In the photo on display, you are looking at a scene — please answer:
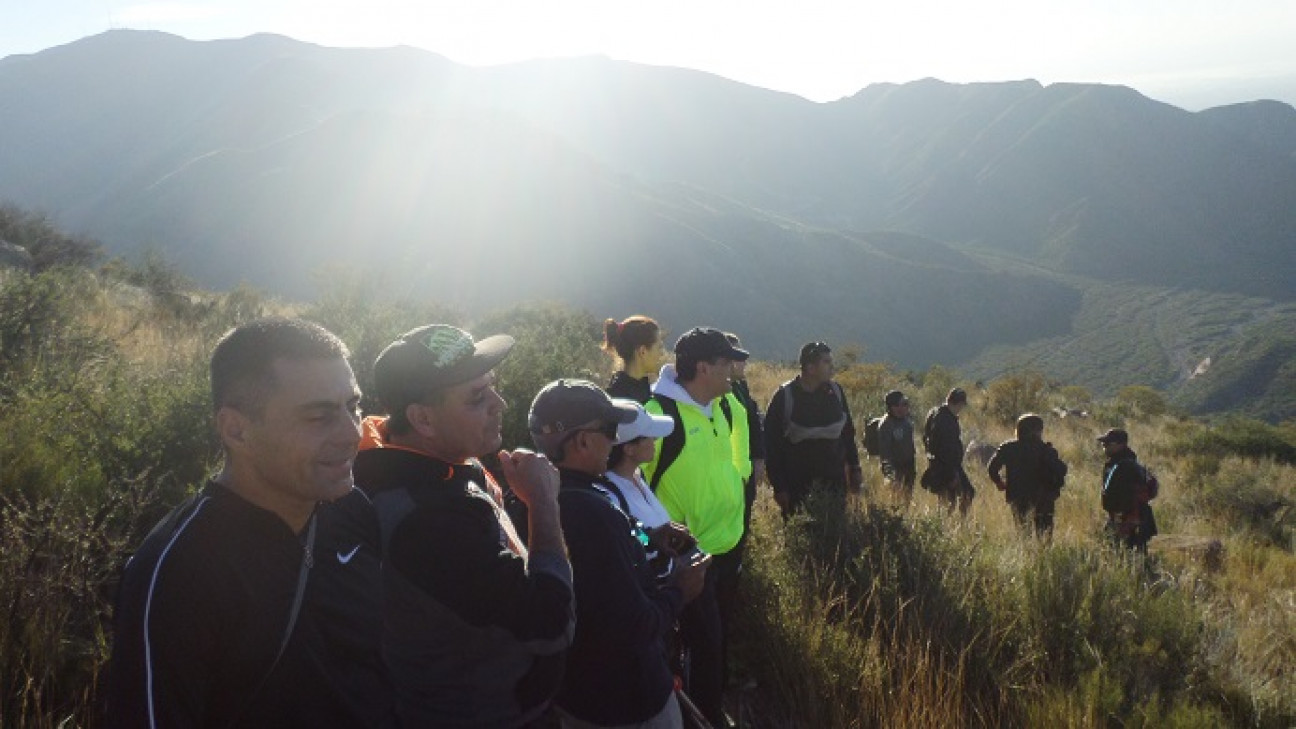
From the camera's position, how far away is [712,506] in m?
3.90

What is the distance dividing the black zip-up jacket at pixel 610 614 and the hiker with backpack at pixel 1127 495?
20.0 ft

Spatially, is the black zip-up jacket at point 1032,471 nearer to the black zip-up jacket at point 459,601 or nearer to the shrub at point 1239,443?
→ the black zip-up jacket at point 459,601

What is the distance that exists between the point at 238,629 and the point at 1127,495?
7651mm

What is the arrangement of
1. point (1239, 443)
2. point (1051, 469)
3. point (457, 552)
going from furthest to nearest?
1. point (1239, 443)
2. point (1051, 469)
3. point (457, 552)

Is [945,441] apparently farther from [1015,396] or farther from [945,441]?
[1015,396]

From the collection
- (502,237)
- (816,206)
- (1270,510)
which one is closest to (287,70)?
(502,237)

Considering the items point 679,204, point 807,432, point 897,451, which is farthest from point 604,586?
point 679,204

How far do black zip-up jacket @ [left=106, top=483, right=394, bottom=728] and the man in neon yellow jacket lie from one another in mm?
1917

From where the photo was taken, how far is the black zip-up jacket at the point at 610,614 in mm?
2436

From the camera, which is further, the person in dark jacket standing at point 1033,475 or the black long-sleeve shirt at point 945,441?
the black long-sleeve shirt at point 945,441

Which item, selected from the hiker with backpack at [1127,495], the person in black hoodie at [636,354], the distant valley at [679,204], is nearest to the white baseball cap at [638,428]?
the person in black hoodie at [636,354]

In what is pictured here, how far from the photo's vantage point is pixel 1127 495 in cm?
727

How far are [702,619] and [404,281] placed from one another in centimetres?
1223

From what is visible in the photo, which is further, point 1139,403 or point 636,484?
point 1139,403
